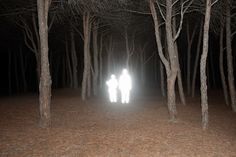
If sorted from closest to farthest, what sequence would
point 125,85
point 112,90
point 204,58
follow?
point 204,58 < point 125,85 < point 112,90

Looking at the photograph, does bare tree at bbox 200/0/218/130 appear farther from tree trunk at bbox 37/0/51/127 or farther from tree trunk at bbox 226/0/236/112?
tree trunk at bbox 37/0/51/127

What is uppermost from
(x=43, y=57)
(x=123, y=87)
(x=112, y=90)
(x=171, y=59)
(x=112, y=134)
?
(x=43, y=57)

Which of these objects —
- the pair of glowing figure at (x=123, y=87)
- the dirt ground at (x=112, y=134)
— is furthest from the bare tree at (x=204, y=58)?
the pair of glowing figure at (x=123, y=87)

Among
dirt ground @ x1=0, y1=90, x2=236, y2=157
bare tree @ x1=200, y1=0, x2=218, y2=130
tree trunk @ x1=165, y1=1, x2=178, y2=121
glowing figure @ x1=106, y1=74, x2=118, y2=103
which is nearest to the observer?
dirt ground @ x1=0, y1=90, x2=236, y2=157

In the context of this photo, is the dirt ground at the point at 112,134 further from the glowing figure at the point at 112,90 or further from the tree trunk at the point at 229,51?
the glowing figure at the point at 112,90

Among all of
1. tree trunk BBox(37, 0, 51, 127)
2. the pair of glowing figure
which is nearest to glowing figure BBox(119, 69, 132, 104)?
the pair of glowing figure

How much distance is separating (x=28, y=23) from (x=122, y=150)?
20338 mm

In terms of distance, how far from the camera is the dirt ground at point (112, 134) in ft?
35.3

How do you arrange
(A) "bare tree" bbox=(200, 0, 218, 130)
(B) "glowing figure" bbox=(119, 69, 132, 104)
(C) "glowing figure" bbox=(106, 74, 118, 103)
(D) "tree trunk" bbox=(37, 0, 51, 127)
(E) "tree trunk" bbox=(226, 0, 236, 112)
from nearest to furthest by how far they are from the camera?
(D) "tree trunk" bbox=(37, 0, 51, 127) < (A) "bare tree" bbox=(200, 0, 218, 130) < (E) "tree trunk" bbox=(226, 0, 236, 112) < (B) "glowing figure" bbox=(119, 69, 132, 104) < (C) "glowing figure" bbox=(106, 74, 118, 103)

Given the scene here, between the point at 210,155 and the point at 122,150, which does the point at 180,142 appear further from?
the point at 122,150

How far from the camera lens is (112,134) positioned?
12.7 metres

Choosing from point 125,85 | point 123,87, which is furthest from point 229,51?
point 123,87

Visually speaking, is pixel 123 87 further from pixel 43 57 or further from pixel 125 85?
pixel 43 57

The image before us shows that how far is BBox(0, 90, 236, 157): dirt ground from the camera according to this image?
10.8 m
